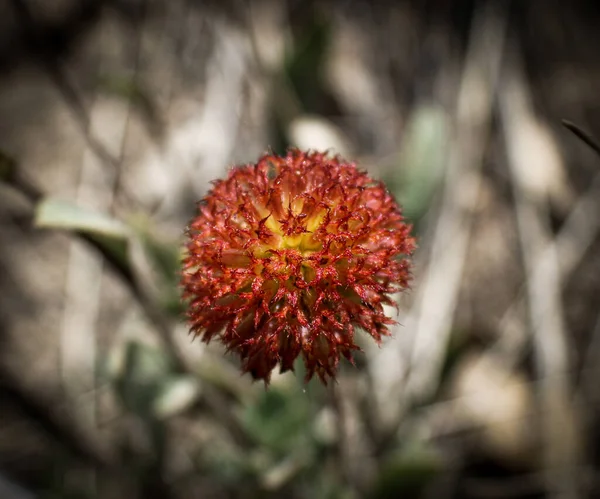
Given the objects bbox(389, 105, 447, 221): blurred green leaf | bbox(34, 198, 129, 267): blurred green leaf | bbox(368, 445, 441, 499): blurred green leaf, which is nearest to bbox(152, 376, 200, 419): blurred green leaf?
bbox(34, 198, 129, 267): blurred green leaf

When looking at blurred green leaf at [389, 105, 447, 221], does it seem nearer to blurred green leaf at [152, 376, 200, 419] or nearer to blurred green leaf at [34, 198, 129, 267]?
blurred green leaf at [152, 376, 200, 419]

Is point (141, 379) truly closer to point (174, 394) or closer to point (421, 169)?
point (174, 394)

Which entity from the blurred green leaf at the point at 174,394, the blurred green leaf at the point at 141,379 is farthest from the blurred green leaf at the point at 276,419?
the blurred green leaf at the point at 141,379

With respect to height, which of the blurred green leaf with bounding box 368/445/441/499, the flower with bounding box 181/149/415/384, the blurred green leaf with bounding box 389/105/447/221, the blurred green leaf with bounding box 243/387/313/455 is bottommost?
the blurred green leaf with bounding box 368/445/441/499

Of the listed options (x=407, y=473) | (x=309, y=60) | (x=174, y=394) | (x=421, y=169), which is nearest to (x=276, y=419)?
(x=174, y=394)

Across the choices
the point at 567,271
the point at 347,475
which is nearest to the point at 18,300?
the point at 347,475

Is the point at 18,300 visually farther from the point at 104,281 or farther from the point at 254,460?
the point at 254,460
